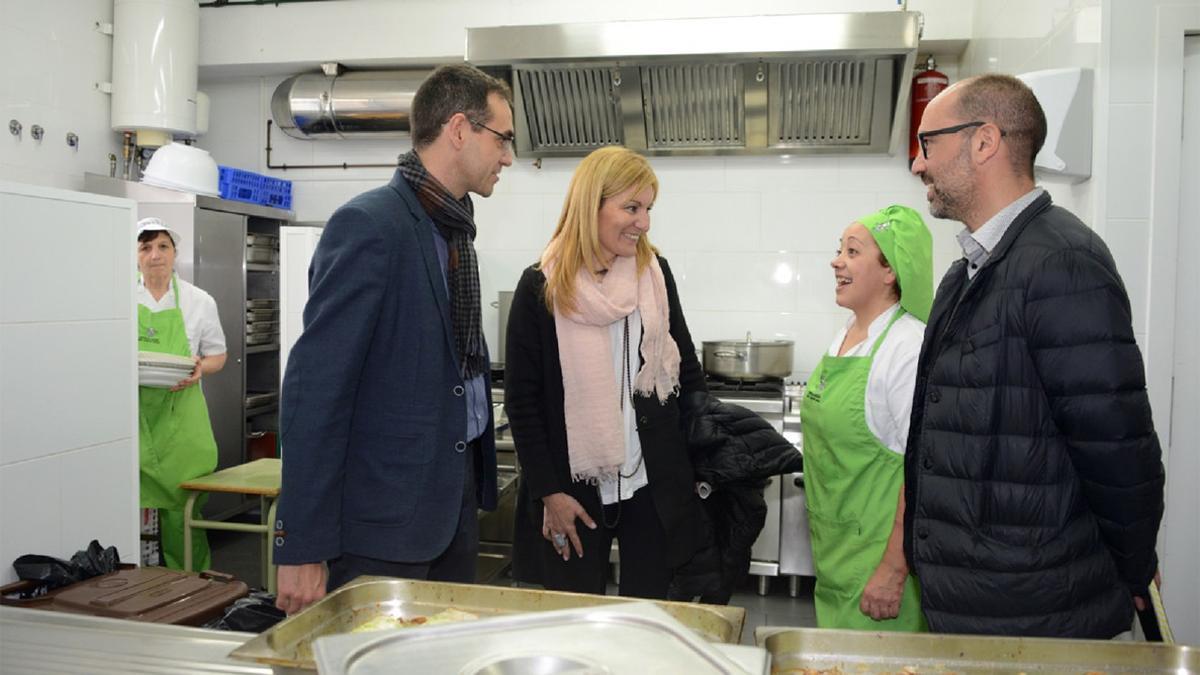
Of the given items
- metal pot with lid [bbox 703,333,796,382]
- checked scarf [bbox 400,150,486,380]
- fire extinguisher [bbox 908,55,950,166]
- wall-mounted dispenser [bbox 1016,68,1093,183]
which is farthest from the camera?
fire extinguisher [bbox 908,55,950,166]

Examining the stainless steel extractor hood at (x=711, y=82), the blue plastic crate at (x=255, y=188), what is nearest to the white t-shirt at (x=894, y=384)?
the stainless steel extractor hood at (x=711, y=82)

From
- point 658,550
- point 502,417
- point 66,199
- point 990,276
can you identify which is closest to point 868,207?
point 502,417

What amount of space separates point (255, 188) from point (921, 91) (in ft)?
11.5

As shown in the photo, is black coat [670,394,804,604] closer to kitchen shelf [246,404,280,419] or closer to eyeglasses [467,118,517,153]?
eyeglasses [467,118,517,153]

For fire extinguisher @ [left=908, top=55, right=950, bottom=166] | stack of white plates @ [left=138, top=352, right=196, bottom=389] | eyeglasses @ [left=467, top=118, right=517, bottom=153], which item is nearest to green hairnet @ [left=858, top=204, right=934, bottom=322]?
eyeglasses @ [left=467, top=118, right=517, bottom=153]

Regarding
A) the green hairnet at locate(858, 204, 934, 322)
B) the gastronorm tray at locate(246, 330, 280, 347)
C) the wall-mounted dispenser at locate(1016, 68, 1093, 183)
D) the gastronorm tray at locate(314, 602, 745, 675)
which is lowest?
the gastronorm tray at locate(314, 602, 745, 675)

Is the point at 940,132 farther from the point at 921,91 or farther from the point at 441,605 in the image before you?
the point at 921,91

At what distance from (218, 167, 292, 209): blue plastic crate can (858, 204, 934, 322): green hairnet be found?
3.86 metres

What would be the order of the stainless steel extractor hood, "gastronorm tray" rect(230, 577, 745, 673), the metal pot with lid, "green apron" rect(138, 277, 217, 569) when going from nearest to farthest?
"gastronorm tray" rect(230, 577, 745, 673), "green apron" rect(138, 277, 217, 569), the stainless steel extractor hood, the metal pot with lid

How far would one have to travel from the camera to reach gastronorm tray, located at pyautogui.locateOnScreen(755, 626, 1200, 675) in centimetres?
121

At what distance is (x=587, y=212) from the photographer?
241 cm

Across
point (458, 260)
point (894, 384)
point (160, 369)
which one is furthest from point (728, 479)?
point (160, 369)

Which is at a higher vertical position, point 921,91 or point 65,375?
point 921,91

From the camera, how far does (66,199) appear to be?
2.47 m
